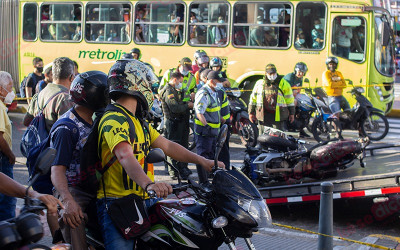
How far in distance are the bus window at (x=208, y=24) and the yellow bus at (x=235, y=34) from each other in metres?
0.03

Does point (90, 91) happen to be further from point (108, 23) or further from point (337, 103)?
point (108, 23)

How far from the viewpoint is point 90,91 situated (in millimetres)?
4137

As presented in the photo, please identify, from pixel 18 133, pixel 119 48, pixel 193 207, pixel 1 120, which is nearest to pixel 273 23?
pixel 119 48

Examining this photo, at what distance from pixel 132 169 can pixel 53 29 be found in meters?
15.3

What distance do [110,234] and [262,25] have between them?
11968mm

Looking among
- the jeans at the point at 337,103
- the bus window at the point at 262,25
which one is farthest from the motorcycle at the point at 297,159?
the bus window at the point at 262,25

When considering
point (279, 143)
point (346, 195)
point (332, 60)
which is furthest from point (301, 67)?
point (346, 195)

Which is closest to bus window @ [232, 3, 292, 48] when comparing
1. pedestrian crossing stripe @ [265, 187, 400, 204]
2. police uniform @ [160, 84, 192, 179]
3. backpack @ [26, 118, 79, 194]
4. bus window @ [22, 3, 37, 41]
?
police uniform @ [160, 84, 192, 179]

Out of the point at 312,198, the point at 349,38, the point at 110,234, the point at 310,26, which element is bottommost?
the point at 312,198

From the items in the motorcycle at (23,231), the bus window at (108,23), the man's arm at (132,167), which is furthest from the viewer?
the bus window at (108,23)

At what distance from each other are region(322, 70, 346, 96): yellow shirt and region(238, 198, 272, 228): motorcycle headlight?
10.1 meters

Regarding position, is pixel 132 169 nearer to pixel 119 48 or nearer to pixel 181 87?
pixel 181 87

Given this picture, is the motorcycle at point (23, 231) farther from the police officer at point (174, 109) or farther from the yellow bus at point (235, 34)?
the yellow bus at point (235, 34)

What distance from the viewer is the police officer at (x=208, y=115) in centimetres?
870
